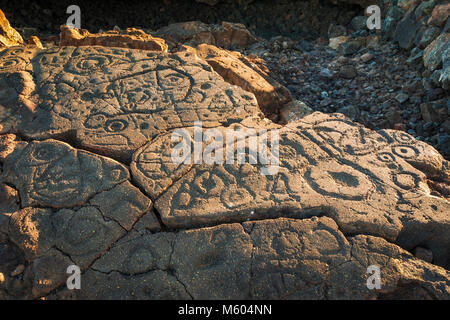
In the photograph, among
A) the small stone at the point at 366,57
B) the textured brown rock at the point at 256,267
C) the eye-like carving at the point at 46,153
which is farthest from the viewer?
the small stone at the point at 366,57

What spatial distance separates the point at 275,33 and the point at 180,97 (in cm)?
421

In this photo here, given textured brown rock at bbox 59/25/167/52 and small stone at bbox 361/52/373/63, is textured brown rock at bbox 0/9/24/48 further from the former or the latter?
small stone at bbox 361/52/373/63

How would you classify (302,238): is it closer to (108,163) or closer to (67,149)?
(108,163)

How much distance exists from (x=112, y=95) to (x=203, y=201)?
126 cm

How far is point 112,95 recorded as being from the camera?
102 inches

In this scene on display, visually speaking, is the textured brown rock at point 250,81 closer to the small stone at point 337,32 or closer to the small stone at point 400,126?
the small stone at point 400,126

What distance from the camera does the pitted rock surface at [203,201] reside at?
164cm

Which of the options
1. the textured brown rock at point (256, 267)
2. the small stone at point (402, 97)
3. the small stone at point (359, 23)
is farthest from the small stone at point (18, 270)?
the small stone at point (359, 23)

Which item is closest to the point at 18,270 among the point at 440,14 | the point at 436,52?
the point at 436,52

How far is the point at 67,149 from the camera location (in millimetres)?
2168

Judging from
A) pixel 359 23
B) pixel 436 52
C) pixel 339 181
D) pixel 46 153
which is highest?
pixel 359 23

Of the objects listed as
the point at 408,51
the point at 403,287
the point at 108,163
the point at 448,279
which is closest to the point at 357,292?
the point at 403,287

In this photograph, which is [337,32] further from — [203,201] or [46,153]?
[46,153]
